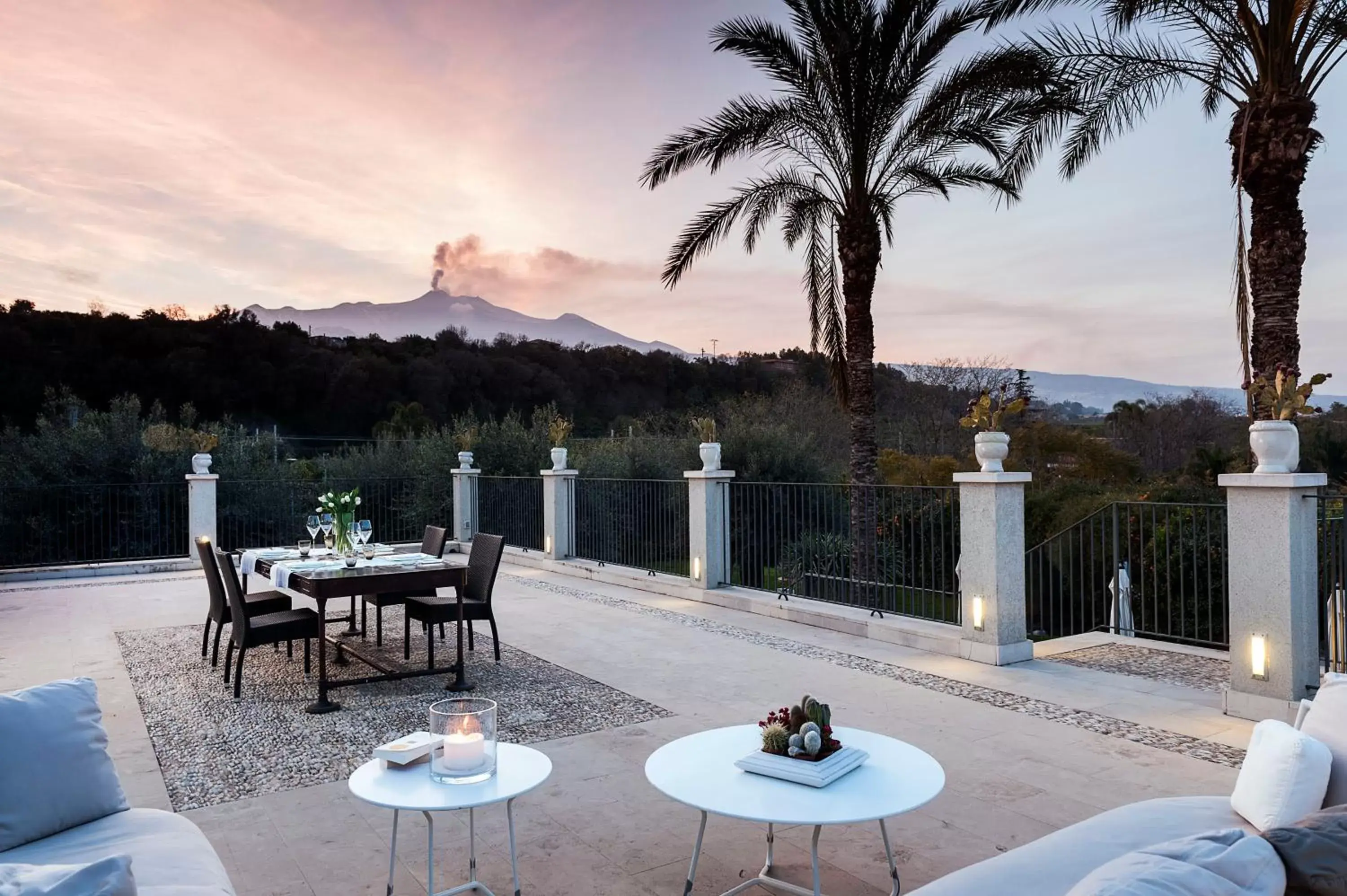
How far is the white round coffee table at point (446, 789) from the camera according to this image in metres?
2.51

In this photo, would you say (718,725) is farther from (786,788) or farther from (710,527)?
(710,527)

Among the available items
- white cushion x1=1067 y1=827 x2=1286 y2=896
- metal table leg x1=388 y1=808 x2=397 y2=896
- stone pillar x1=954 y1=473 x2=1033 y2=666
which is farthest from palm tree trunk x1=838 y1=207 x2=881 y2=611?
white cushion x1=1067 y1=827 x2=1286 y2=896

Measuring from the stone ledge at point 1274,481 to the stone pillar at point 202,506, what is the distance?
488 inches

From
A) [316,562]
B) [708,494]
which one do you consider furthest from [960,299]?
[316,562]

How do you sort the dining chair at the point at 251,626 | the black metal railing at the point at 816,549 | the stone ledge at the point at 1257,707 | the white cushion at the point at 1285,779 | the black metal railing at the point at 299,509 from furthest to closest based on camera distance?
the black metal railing at the point at 299,509 → the black metal railing at the point at 816,549 → the dining chair at the point at 251,626 → the stone ledge at the point at 1257,707 → the white cushion at the point at 1285,779

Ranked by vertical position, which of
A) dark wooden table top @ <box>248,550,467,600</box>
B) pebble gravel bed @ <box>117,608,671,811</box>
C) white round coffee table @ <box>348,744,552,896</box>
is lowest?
pebble gravel bed @ <box>117,608,671,811</box>

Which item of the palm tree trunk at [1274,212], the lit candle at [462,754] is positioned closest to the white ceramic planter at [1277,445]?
the palm tree trunk at [1274,212]

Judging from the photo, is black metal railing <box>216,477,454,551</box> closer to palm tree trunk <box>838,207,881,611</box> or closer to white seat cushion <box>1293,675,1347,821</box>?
palm tree trunk <box>838,207,881,611</box>

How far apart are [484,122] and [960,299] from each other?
39.0 ft

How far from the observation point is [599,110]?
13961mm

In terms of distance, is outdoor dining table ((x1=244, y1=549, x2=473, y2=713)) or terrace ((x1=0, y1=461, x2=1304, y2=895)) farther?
outdoor dining table ((x1=244, y1=549, x2=473, y2=713))

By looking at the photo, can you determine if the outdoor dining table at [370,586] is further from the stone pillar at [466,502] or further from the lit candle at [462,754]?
the stone pillar at [466,502]

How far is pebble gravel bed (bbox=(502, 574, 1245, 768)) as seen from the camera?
15.0 feet

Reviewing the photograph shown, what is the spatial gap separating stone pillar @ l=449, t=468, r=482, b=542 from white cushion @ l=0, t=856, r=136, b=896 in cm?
1370
